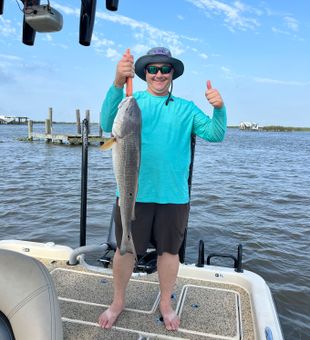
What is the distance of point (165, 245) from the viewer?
3107mm

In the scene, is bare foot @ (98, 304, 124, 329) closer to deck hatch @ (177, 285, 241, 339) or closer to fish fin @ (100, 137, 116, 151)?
deck hatch @ (177, 285, 241, 339)

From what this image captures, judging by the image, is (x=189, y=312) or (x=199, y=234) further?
(x=199, y=234)

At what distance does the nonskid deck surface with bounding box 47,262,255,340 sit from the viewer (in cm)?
312

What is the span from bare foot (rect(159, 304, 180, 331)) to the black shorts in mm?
523

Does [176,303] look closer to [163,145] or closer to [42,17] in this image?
[163,145]

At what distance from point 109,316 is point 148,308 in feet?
1.38

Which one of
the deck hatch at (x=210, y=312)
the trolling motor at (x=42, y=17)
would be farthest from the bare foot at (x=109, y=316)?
the trolling motor at (x=42, y=17)

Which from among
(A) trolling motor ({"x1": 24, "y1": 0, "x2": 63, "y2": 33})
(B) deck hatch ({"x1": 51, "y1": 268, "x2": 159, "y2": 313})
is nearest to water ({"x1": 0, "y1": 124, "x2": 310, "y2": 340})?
(B) deck hatch ({"x1": 51, "y1": 268, "x2": 159, "y2": 313})

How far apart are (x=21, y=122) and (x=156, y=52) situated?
132280 mm

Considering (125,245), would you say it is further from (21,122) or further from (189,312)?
(21,122)

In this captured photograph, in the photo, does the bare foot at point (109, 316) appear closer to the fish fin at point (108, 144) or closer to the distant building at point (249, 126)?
the fish fin at point (108, 144)

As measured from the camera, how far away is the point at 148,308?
11.4ft

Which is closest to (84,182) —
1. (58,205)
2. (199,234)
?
(199,234)

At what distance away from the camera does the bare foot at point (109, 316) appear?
3174 mm
